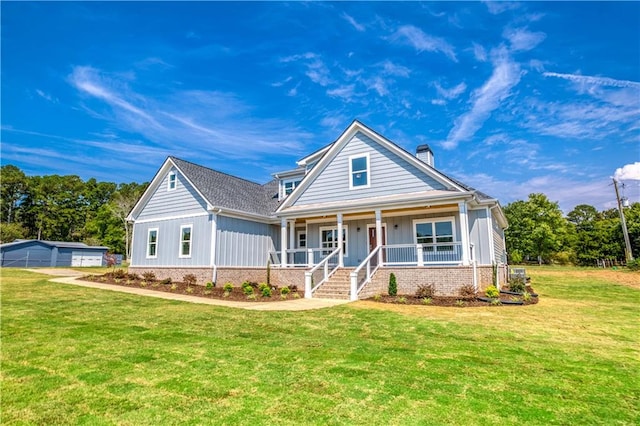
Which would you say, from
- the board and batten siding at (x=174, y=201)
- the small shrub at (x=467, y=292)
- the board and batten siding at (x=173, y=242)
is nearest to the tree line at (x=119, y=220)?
Result: the board and batten siding at (x=173, y=242)

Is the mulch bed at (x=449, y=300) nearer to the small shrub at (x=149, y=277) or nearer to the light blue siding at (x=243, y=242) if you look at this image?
the light blue siding at (x=243, y=242)

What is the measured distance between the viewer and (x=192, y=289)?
591 inches

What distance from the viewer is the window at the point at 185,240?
17734 millimetres

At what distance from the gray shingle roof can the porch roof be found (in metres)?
3.34

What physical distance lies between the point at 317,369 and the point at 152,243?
17.6m

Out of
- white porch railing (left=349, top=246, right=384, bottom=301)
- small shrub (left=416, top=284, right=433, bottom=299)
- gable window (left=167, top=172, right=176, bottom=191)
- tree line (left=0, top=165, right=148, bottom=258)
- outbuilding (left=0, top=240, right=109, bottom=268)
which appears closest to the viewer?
small shrub (left=416, top=284, right=433, bottom=299)

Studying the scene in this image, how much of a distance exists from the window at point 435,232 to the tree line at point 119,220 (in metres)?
30.5

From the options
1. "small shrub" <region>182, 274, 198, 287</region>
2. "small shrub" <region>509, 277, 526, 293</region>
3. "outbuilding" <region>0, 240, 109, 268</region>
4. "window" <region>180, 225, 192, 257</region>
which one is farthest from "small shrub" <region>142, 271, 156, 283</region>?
"outbuilding" <region>0, 240, 109, 268</region>

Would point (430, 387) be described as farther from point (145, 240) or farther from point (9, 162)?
point (9, 162)

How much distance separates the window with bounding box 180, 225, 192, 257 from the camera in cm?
1773

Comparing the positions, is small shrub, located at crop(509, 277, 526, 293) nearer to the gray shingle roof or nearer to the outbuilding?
the gray shingle roof

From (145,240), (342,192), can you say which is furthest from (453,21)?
(145,240)

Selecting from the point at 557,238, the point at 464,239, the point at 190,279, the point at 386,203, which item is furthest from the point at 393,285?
the point at 557,238

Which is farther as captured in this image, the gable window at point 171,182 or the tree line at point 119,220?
the tree line at point 119,220
